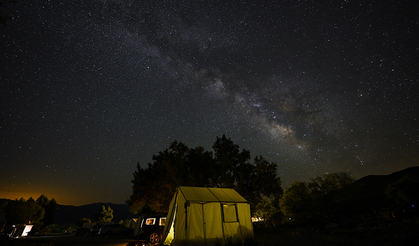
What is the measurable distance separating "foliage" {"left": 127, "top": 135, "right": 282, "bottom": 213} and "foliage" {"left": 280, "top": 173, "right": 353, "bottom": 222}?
2.28 metres

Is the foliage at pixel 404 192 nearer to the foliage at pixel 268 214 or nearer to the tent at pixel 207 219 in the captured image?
the foliage at pixel 268 214

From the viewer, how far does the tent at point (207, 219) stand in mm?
9305

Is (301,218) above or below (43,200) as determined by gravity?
below

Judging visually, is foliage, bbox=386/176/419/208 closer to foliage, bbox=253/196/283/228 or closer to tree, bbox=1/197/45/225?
foliage, bbox=253/196/283/228

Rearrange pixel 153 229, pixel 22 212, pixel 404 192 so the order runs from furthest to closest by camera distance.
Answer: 1. pixel 22 212
2. pixel 404 192
3. pixel 153 229

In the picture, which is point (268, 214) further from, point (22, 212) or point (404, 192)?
point (22, 212)

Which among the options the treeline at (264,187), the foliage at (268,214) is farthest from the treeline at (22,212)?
the foliage at (268,214)

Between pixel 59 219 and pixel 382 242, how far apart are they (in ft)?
800

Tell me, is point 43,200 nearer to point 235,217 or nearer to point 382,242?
point 235,217

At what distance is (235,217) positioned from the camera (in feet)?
34.5

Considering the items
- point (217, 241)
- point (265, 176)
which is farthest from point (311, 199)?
point (217, 241)

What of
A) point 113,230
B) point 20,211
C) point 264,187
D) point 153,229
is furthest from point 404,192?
point 20,211

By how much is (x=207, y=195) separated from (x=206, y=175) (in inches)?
621

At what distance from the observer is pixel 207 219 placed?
9.73 meters
